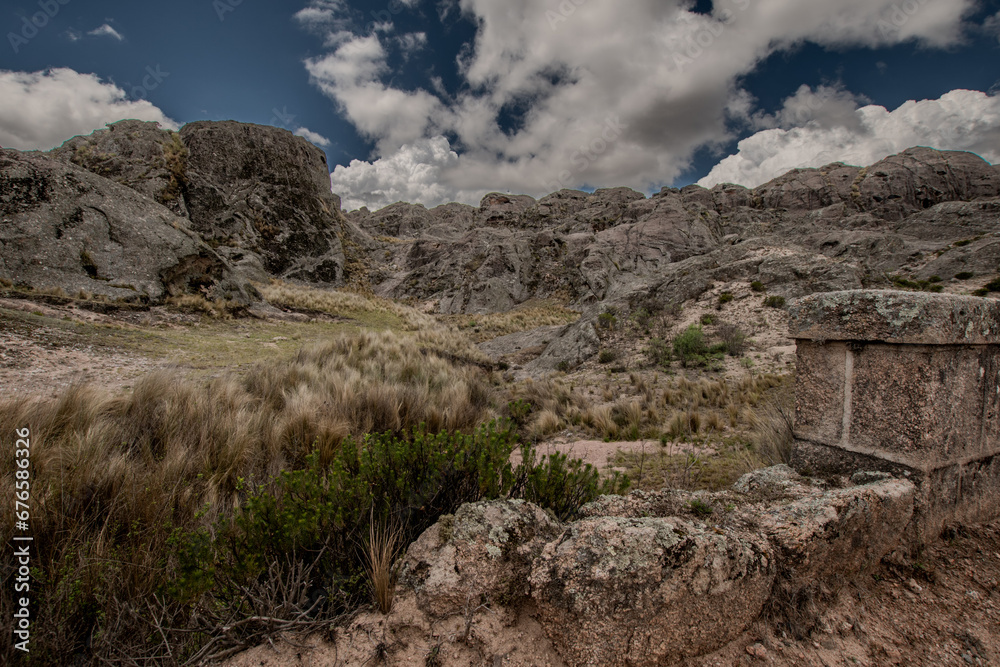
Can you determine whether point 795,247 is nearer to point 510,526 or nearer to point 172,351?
point 510,526

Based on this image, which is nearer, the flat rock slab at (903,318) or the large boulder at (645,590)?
the large boulder at (645,590)

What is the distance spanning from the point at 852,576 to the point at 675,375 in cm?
714

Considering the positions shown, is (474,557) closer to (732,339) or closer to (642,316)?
(732,339)

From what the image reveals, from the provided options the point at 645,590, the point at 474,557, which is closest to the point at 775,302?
the point at 645,590

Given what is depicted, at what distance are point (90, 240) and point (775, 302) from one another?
18.7m

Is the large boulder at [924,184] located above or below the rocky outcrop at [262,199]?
above

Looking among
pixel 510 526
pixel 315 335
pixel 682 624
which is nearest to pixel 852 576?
pixel 682 624

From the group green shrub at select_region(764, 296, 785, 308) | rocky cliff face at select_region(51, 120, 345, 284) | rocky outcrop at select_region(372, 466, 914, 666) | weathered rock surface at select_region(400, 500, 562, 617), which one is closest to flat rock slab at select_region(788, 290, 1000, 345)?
rocky outcrop at select_region(372, 466, 914, 666)

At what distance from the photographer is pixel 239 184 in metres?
29.1

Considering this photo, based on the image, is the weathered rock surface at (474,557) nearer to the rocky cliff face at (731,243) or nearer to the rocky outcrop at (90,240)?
the rocky outcrop at (90,240)

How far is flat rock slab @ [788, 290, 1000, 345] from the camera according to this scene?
220cm

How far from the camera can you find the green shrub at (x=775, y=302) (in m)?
11.3

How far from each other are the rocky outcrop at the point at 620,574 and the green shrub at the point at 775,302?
10869mm

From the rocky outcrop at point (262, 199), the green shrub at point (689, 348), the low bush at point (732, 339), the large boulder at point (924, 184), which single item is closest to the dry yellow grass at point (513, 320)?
the low bush at point (732, 339)
